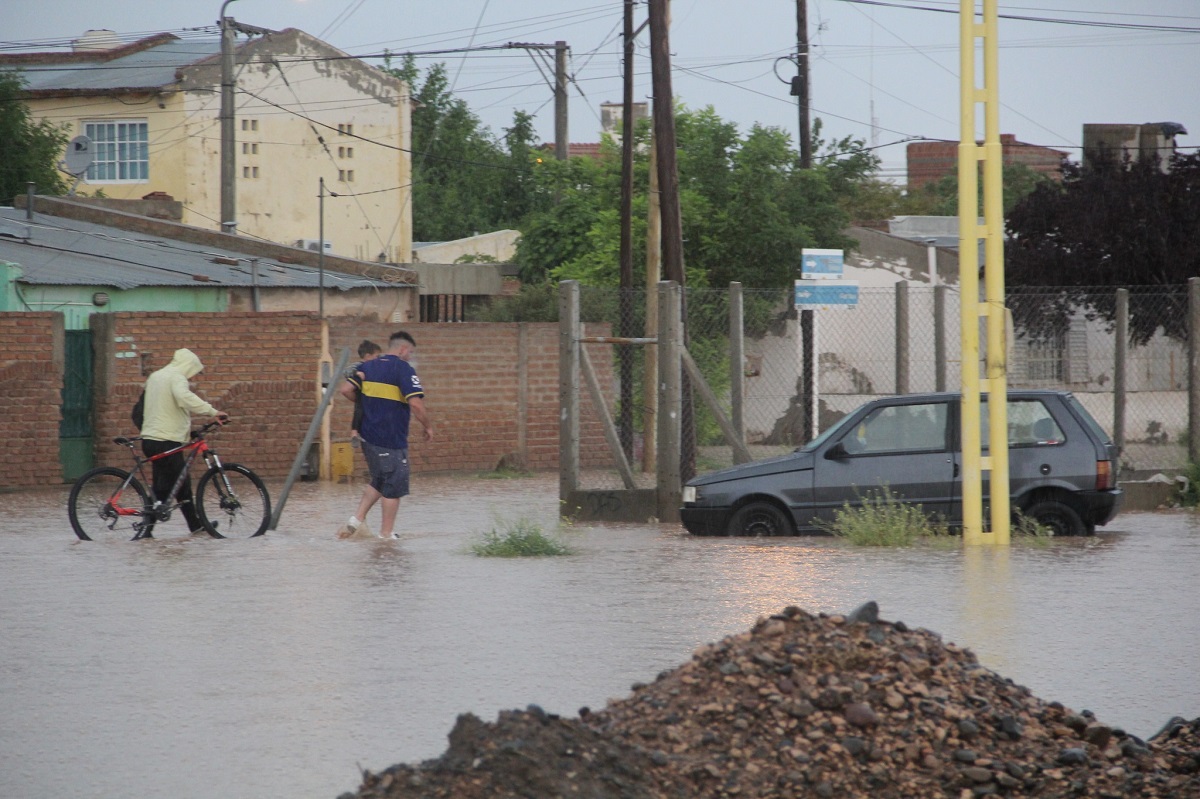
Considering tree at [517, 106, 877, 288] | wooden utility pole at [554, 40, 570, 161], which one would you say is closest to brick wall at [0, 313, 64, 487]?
tree at [517, 106, 877, 288]

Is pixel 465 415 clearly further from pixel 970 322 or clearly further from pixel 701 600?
pixel 701 600

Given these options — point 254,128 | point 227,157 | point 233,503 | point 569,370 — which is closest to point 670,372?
point 569,370

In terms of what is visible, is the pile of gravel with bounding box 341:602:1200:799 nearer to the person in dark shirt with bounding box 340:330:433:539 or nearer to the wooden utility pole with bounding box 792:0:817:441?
the person in dark shirt with bounding box 340:330:433:539

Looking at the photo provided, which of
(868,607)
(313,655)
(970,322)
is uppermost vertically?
(970,322)

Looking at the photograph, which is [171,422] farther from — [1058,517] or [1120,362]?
[1120,362]

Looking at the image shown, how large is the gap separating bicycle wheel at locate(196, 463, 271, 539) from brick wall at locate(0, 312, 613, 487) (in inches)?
245

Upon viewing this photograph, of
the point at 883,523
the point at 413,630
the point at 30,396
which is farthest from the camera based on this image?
the point at 30,396

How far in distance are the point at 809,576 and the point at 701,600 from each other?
1334 mm

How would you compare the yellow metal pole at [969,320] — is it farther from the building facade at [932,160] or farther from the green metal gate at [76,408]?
the building facade at [932,160]

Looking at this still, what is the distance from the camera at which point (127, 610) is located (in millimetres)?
9430

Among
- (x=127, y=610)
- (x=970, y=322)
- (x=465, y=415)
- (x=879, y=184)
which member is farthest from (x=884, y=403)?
(x=879, y=184)

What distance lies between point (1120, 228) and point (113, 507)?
20416mm

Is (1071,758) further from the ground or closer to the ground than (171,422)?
closer to the ground

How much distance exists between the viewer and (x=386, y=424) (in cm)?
1342
